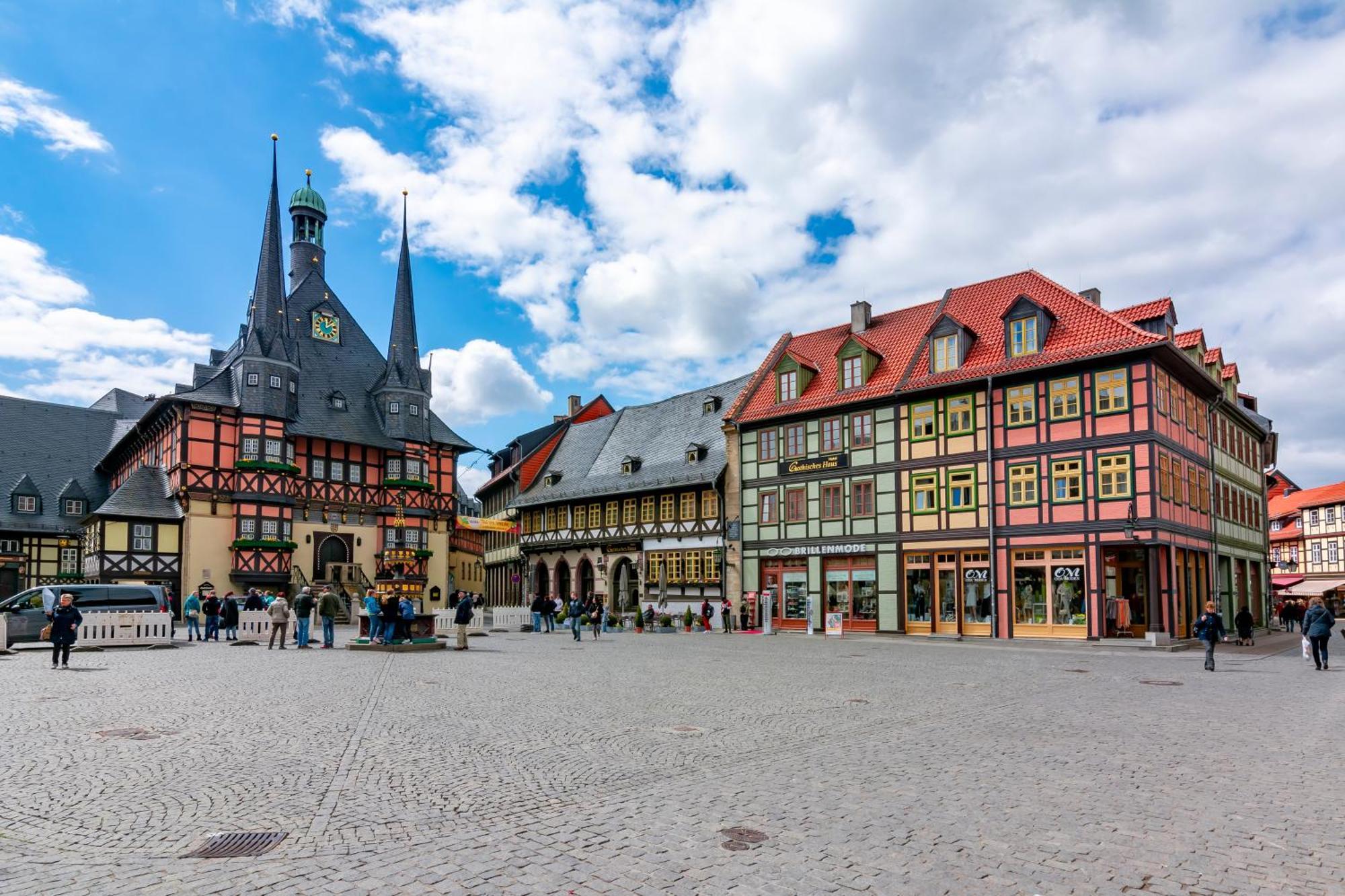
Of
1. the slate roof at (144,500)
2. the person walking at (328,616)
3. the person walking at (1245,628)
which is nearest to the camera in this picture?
the person walking at (328,616)

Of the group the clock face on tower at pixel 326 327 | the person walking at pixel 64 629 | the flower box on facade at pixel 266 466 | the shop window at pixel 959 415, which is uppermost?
the clock face on tower at pixel 326 327

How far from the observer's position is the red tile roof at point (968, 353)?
30.2 m

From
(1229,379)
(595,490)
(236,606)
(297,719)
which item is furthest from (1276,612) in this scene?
(297,719)

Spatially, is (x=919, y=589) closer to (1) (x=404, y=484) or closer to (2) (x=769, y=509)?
(2) (x=769, y=509)

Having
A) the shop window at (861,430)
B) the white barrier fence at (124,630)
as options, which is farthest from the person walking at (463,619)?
the shop window at (861,430)

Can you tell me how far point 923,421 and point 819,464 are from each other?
4.74 metres

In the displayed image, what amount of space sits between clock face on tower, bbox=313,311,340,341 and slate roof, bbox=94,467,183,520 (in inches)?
444

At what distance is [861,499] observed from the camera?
117 ft

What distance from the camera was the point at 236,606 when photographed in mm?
29594

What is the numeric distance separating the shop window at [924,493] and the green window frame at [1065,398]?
458cm

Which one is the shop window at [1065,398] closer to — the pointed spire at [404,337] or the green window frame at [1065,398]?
the green window frame at [1065,398]

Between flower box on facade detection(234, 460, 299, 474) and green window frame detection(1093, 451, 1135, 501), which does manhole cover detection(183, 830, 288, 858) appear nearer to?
green window frame detection(1093, 451, 1135, 501)

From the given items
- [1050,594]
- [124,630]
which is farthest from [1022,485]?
[124,630]

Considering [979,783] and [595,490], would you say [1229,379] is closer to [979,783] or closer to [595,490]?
[595,490]
